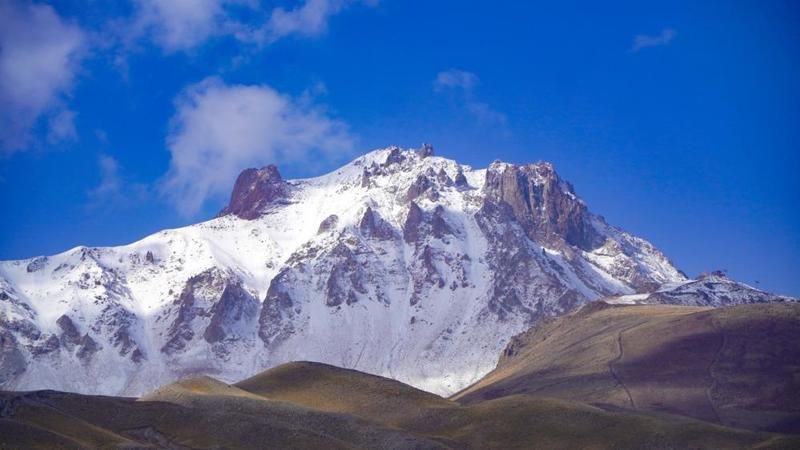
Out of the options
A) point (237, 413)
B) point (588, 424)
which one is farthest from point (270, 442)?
point (588, 424)

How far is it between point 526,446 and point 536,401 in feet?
67.2

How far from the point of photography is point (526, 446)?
17575 centimetres

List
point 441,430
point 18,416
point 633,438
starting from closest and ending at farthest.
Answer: point 18,416 → point 633,438 → point 441,430

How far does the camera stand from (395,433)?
173m

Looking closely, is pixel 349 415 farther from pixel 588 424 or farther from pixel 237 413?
pixel 588 424

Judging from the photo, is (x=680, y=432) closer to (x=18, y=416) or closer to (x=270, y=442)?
(x=270, y=442)

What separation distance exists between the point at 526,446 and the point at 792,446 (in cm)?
3865

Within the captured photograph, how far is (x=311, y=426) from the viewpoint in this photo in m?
172

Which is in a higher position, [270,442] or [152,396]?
[152,396]

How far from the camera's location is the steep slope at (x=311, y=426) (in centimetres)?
16112

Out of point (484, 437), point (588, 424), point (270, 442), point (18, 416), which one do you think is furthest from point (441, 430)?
point (18, 416)

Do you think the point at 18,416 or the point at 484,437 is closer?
the point at 18,416

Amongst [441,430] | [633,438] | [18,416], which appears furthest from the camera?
[441,430]

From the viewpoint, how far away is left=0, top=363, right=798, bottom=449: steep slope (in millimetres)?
161125
